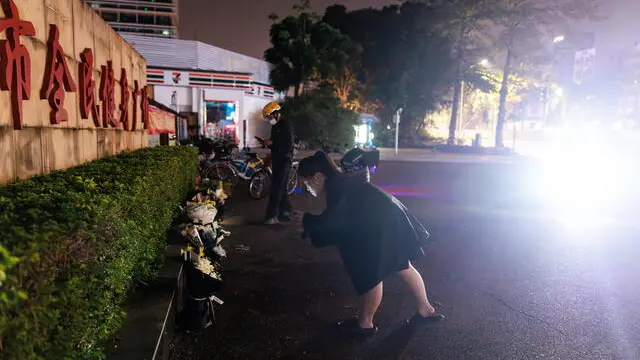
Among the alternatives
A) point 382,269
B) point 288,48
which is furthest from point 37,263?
point 288,48

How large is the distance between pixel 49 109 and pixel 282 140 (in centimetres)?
404

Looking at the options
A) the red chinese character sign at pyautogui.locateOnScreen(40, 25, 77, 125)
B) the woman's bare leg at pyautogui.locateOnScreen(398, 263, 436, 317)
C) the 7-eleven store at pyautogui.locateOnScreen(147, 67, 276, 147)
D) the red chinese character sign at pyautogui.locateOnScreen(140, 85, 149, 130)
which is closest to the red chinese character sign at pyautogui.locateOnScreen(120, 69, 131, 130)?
the red chinese character sign at pyautogui.locateOnScreen(140, 85, 149, 130)

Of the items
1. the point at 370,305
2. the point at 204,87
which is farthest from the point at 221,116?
the point at 370,305

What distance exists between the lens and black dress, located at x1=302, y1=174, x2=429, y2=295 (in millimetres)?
3877

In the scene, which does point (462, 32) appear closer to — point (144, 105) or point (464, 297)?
point (144, 105)

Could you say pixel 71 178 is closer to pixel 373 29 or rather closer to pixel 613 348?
pixel 613 348

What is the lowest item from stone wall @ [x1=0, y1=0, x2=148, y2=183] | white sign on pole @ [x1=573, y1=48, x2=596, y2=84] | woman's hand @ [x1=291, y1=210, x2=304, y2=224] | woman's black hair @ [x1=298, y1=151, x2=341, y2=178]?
woman's hand @ [x1=291, y1=210, x2=304, y2=224]

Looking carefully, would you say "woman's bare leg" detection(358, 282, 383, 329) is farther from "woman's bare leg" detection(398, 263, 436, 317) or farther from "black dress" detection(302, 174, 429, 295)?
"woman's bare leg" detection(398, 263, 436, 317)

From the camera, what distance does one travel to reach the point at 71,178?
3740 millimetres

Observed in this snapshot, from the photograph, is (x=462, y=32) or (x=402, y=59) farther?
(x=402, y=59)

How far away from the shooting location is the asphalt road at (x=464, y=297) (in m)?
3.71

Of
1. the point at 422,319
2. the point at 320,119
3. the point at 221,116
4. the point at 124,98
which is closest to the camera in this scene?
the point at 422,319

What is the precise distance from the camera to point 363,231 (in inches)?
154

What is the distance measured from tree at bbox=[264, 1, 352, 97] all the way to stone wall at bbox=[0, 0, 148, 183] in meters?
27.5
